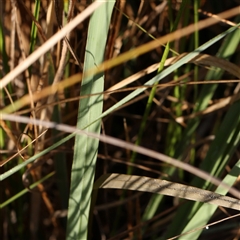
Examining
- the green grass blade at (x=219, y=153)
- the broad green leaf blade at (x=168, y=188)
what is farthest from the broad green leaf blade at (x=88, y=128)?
the green grass blade at (x=219, y=153)

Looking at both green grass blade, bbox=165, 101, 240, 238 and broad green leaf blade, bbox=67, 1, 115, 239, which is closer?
broad green leaf blade, bbox=67, 1, 115, 239

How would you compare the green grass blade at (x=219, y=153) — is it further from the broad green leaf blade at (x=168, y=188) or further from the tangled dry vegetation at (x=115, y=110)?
the broad green leaf blade at (x=168, y=188)

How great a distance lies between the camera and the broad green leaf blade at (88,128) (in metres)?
0.49

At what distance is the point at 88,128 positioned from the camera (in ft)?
1.79

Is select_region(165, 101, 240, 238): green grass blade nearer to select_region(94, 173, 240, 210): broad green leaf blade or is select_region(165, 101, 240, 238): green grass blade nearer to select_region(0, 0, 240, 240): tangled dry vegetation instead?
select_region(0, 0, 240, 240): tangled dry vegetation

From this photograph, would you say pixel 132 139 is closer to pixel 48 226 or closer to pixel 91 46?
pixel 48 226

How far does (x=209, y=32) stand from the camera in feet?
3.58

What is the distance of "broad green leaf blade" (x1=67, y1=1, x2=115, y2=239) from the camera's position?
0.49m

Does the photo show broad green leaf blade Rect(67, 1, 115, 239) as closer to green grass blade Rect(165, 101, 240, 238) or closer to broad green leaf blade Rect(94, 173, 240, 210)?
broad green leaf blade Rect(94, 173, 240, 210)

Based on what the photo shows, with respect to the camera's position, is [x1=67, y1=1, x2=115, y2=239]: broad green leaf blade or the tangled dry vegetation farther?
the tangled dry vegetation

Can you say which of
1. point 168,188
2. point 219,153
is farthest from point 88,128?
point 219,153

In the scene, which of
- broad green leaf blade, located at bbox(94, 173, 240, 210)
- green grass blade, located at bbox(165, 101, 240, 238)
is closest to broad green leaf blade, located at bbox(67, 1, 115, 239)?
broad green leaf blade, located at bbox(94, 173, 240, 210)

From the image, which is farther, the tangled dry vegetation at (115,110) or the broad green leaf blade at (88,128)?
the tangled dry vegetation at (115,110)

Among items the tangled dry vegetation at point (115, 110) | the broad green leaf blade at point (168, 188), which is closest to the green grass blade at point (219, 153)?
the tangled dry vegetation at point (115, 110)
